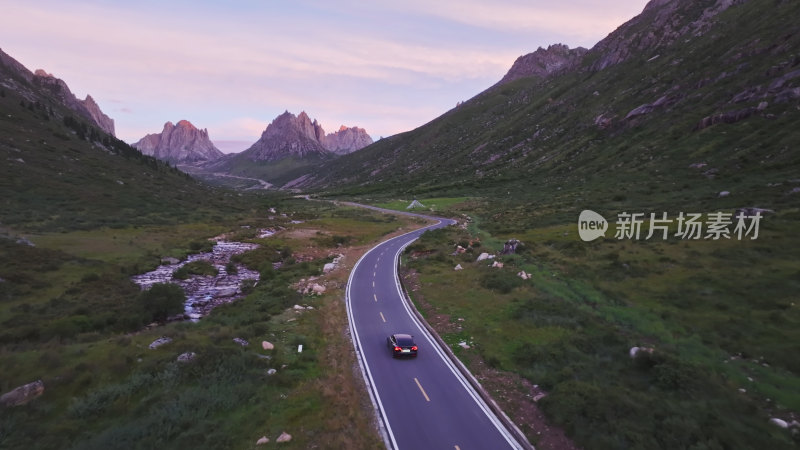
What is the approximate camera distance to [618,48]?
530 feet

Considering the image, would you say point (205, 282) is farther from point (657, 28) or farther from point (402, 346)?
point (657, 28)

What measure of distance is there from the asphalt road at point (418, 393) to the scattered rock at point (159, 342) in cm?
1212

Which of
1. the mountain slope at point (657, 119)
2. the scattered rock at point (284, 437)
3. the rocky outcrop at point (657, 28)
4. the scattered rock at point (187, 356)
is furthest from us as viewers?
the rocky outcrop at point (657, 28)

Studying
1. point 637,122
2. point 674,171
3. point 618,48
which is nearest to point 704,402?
point 674,171

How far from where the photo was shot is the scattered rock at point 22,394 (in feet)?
53.1

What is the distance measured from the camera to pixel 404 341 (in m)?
23.1

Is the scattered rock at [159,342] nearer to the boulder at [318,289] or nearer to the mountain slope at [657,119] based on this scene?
the boulder at [318,289]

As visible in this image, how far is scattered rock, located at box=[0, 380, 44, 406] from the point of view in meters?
16.2

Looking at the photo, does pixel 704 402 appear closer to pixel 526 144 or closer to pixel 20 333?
pixel 20 333

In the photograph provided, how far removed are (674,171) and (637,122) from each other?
141ft

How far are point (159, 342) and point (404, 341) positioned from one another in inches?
617

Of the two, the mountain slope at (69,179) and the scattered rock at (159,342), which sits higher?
the mountain slope at (69,179)

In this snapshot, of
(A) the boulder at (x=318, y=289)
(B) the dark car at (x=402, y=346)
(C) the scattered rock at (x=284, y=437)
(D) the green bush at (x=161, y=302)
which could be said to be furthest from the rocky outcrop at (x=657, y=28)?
(C) the scattered rock at (x=284, y=437)

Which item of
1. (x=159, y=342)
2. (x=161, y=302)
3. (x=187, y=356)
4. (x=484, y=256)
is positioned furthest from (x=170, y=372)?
(x=484, y=256)
